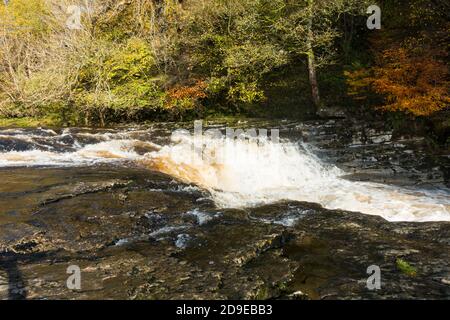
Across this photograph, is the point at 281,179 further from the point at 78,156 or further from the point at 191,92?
the point at 191,92

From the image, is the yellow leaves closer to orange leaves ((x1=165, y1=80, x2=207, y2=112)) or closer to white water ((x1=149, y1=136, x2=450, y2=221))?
white water ((x1=149, y1=136, x2=450, y2=221))

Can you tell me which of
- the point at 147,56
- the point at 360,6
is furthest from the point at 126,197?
the point at 147,56

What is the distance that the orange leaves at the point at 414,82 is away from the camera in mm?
11555

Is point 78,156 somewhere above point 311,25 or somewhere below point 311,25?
below

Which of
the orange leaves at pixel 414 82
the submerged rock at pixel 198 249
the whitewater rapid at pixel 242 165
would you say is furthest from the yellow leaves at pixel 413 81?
the submerged rock at pixel 198 249

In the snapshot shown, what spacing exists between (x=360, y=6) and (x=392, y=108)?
4368mm

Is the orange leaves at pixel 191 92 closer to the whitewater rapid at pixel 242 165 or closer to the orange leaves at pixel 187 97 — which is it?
the orange leaves at pixel 187 97

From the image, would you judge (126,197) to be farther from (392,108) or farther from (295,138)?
(392,108)

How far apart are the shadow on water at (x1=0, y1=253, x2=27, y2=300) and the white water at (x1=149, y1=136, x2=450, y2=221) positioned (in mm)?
3642

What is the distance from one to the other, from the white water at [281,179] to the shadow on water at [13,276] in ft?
11.9

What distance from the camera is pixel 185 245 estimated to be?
4.94 metres

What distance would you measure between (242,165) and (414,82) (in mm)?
6029

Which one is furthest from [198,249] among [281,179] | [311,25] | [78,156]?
[311,25]

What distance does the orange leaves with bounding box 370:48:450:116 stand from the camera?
11555 millimetres
